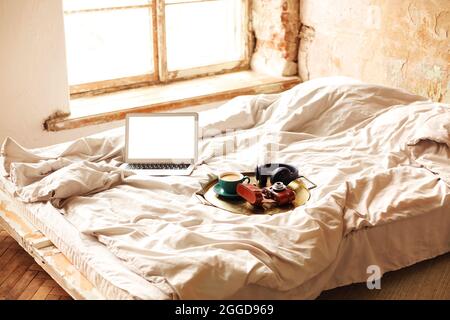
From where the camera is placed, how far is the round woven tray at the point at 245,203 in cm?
242

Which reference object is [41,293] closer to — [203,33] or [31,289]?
[31,289]

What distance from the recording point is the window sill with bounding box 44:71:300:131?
3.82 metres

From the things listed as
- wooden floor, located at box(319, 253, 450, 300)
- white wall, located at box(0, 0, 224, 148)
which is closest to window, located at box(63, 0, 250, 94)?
white wall, located at box(0, 0, 224, 148)

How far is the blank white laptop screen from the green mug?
0.38 metres

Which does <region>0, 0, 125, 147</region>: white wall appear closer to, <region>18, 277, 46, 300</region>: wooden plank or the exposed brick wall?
<region>18, 277, 46, 300</region>: wooden plank

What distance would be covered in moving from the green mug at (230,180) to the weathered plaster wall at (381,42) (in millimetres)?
1560

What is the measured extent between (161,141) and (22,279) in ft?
2.72

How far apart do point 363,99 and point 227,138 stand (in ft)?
2.27

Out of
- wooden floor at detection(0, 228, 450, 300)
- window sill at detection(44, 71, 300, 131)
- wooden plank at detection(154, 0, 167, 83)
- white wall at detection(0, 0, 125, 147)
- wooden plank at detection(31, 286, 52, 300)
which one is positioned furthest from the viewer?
wooden plank at detection(154, 0, 167, 83)

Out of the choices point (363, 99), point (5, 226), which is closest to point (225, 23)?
point (363, 99)

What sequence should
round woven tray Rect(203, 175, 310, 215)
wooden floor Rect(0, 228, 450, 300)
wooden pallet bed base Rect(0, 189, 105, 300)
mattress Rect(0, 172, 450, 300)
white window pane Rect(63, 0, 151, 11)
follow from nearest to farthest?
mattress Rect(0, 172, 450, 300), wooden pallet bed base Rect(0, 189, 105, 300), wooden floor Rect(0, 228, 450, 300), round woven tray Rect(203, 175, 310, 215), white window pane Rect(63, 0, 151, 11)

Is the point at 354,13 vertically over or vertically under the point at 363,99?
over
